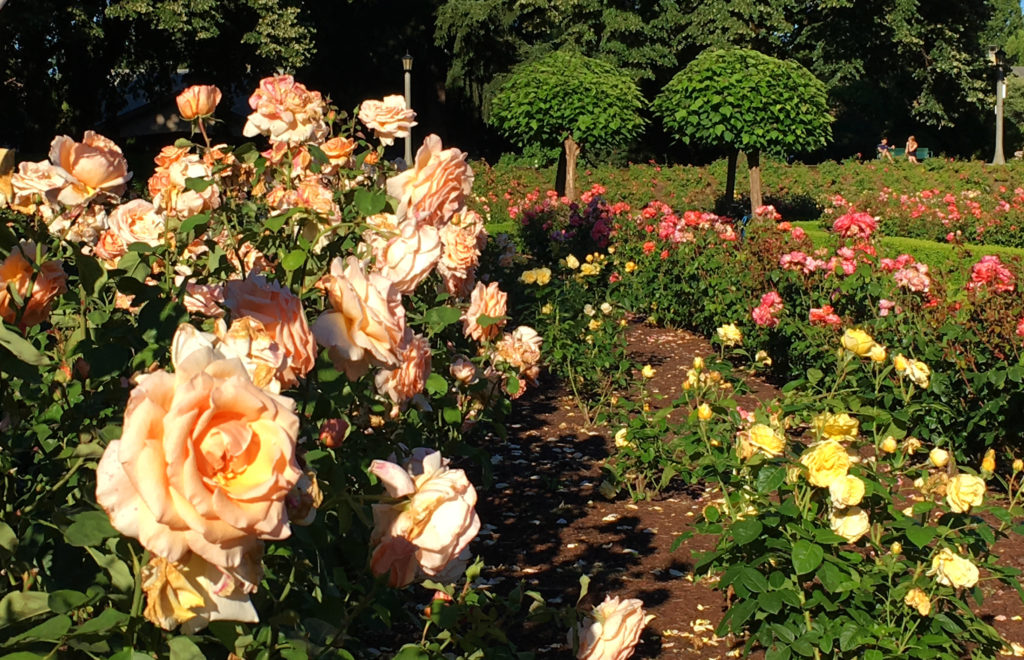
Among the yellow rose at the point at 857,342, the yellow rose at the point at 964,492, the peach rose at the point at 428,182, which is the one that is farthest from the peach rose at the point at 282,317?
the yellow rose at the point at 857,342

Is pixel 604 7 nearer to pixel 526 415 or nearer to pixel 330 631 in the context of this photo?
pixel 526 415

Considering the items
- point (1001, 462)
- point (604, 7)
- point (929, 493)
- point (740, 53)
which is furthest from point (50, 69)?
point (929, 493)

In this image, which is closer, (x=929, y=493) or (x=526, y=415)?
(x=929, y=493)

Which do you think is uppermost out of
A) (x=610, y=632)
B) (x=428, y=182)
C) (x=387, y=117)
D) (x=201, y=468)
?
(x=387, y=117)

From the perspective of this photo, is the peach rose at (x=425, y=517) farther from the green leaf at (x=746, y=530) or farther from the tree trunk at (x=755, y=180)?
the tree trunk at (x=755, y=180)

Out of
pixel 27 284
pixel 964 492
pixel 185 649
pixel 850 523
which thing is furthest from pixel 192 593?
pixel 964 492

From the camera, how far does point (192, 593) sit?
2.98 feet

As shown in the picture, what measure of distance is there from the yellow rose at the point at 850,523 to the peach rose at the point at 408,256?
150 centimetres

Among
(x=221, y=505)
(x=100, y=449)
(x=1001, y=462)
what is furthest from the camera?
(x=1001, y=462)

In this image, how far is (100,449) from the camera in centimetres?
115

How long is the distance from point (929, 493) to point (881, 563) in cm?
22

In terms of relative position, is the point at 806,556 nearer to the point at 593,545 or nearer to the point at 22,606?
the point at 593,545

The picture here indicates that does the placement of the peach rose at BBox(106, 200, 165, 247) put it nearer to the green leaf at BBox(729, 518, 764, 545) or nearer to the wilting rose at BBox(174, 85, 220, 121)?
the wilting rose at BBox(174, 85, 220, 121)

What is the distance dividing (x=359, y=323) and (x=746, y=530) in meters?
1.82
